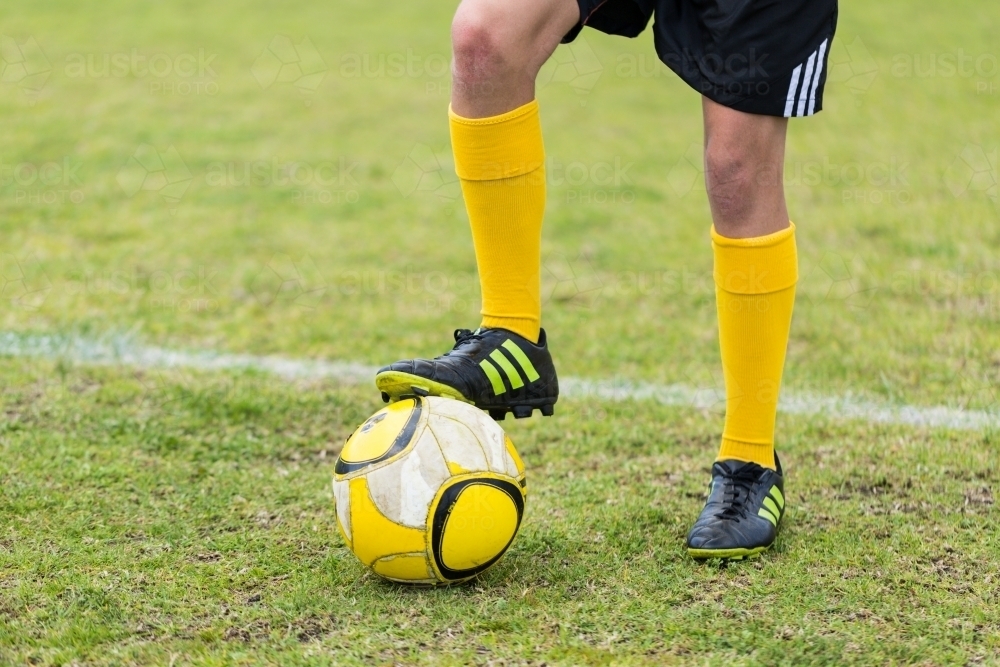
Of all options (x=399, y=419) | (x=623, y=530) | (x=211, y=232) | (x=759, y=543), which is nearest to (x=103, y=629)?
(x=399, y=419)

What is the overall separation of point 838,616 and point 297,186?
484 cm

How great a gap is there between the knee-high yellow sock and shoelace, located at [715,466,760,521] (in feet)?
0.13

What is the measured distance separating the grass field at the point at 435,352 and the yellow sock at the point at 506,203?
1.78 feet

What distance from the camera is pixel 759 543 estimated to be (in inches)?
97.7

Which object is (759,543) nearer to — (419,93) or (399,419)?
(399,419)

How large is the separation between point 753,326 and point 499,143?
0.71 m

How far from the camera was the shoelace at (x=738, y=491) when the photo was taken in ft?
8.34
